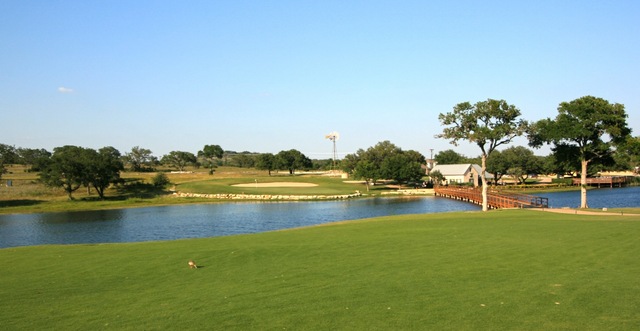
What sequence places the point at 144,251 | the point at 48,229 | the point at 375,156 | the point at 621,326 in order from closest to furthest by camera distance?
the point at 621,326, the point at 144,251, the point at 48,229, the point at 375,156

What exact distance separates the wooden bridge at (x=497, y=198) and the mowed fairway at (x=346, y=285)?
24.1 meters

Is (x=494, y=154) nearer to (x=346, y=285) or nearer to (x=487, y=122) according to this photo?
(x=487, y=122)

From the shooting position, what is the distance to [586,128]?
124 feet

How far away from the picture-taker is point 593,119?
1453 inches

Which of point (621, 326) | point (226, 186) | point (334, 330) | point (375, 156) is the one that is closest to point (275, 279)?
point (334, 330)

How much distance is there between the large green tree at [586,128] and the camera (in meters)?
36.9

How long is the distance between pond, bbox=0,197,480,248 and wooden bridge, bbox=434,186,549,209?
30.9ft

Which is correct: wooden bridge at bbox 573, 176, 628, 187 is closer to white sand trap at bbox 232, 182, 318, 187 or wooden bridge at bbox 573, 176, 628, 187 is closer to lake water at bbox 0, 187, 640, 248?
lake water at bbox 0, 187, 640, 248

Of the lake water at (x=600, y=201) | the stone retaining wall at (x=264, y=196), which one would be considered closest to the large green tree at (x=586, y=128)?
the lake water at (x=600, y=201)

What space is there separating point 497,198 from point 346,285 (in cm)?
4464

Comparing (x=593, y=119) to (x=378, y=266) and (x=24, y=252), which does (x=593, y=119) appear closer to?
(x=378, y=266)

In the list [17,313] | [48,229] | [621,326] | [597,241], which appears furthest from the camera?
[48,229]

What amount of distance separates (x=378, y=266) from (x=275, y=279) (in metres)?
3.30

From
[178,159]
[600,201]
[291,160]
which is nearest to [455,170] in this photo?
[291,160]
